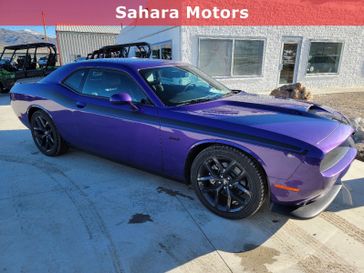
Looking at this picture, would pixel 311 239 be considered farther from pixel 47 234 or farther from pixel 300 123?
pixel 47 234

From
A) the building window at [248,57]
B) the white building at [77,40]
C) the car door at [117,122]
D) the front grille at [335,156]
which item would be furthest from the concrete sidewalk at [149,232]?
the white building at [77,40]

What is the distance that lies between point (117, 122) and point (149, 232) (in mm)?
1392

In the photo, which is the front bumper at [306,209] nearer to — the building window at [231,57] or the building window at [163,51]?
the building window at [231,57]

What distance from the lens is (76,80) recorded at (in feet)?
14.0

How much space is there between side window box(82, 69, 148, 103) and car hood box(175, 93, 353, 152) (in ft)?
2.26

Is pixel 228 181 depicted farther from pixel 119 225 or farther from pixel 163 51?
pixel 163 51

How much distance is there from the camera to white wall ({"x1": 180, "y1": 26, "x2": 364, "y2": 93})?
10.7 metres

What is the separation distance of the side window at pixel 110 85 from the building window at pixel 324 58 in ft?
35.6

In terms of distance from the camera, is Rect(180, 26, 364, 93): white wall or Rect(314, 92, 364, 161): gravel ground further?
Rect(180, 26, 364, 93): white wall

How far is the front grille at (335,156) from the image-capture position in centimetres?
259

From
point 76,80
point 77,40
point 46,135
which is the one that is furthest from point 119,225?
point 77,40

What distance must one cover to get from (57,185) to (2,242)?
Result: 115 centimetres

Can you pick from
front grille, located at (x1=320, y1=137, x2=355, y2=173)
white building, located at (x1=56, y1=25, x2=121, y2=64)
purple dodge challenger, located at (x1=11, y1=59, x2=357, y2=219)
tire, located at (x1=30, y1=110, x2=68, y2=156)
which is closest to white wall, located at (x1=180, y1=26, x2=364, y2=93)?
tire, located at (x1=30, y1=110, x2=68, y2=156)

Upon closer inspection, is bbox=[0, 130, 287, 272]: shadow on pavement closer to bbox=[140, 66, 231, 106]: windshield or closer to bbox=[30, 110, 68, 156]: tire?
bbox=[30, 110, 68, 156]: tire
